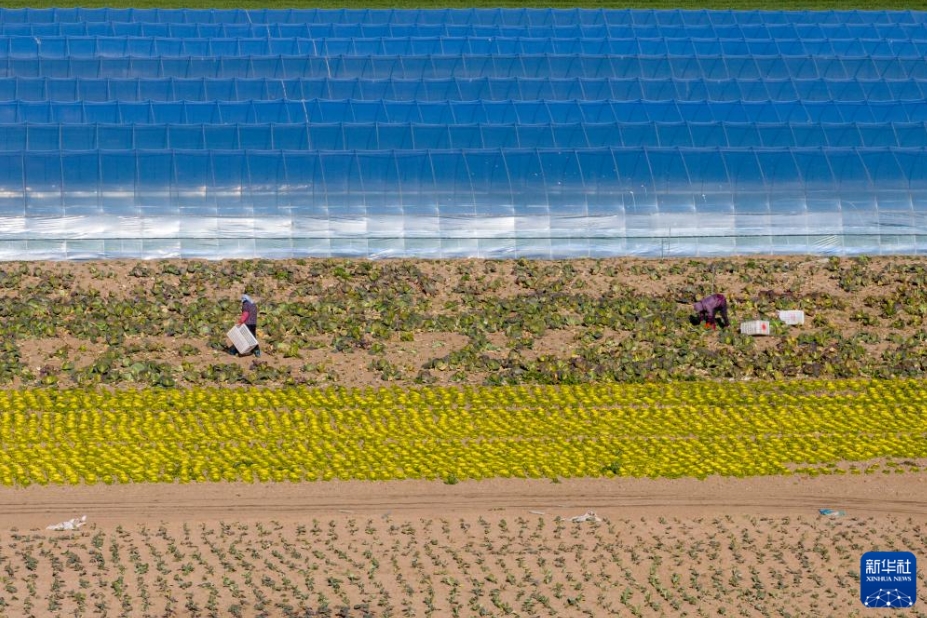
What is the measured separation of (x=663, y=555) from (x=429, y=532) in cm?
406

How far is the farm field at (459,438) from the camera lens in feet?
77.7

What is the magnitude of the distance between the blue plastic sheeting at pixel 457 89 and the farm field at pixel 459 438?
1008 cm

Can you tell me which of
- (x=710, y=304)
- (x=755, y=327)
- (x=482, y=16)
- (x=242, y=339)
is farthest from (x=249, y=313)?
(x=482, y=16)

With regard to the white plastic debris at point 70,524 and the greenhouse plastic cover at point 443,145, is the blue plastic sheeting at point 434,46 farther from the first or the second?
the white plastic debris at point 70,524

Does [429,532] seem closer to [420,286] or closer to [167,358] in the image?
[167,358]

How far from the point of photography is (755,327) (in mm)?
36750

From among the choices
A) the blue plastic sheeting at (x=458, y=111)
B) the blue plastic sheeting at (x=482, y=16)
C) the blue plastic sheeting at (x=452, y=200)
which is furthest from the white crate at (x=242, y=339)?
the blue plastic sheeting at (x=482, y=16)

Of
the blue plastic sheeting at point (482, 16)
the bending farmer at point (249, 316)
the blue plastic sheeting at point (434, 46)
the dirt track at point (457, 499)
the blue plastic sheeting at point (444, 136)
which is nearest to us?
Answer: the dirt track at point (457, 499)

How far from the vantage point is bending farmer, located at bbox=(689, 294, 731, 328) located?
121 feet

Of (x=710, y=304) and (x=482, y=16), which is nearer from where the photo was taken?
(x=710, y=304)

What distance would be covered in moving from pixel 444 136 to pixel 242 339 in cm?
1251

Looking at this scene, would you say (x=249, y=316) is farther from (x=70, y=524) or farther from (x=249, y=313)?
(x=70, y=524)

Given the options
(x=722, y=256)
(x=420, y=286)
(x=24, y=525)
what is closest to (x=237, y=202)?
(x=420, y=286)

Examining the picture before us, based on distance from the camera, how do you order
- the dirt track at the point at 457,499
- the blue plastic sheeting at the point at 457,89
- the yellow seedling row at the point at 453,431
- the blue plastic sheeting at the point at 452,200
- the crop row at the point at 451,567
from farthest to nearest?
A: the blue plastic sheeting at the point at 457,89
the blue plastic sheeting at the point at 452,200
the yellow seedling row at the point at 453,431
the dirt track at the point at 457,499
the crop row at the point at 451,567
